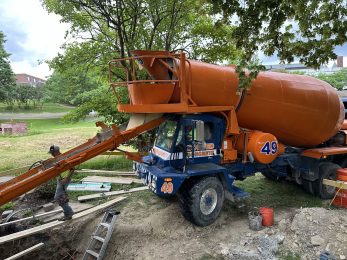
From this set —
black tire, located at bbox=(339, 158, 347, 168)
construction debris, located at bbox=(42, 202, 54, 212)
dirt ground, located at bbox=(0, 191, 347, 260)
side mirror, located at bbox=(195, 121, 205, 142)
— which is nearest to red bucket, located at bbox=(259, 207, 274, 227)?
dirt ground, located at bbox=(0, 191, 347, 260)

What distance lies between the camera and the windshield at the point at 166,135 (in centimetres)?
825

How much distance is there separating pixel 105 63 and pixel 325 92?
859 centimetres

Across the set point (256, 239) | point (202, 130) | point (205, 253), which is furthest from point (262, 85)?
point (205, 253)

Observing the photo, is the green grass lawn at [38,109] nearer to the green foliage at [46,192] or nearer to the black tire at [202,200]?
the green foliage at [46,192]

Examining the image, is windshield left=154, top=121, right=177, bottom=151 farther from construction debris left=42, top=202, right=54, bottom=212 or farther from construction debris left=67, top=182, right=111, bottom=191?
construction debris left=42, top=202, right=54, bottom=212

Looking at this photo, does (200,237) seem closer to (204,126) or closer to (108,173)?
(204,126)

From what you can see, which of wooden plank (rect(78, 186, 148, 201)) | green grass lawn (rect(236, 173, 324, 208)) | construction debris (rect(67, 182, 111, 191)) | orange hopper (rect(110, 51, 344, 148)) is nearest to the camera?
orange hopper (rect(110, 51, 344, 148))

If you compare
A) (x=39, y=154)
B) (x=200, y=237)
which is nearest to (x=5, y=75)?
(x=39, y=154)

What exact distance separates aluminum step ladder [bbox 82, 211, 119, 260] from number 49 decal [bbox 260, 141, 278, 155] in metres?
3.93

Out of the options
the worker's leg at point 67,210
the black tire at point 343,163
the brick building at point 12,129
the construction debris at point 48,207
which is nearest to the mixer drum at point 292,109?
the black tire at point 343,163

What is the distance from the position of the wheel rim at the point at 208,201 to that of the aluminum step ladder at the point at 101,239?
205 cm

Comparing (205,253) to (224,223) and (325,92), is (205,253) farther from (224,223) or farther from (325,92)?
(325,92)

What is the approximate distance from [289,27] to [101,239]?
5.72 meters

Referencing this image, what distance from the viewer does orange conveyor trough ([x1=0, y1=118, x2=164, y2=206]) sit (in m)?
6.38
